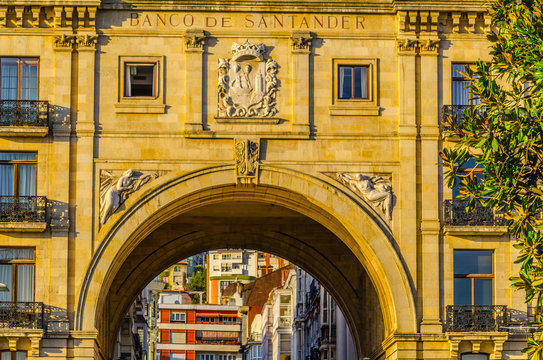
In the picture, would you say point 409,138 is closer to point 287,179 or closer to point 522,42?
point 287,179

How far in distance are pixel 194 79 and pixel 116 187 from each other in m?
4.96

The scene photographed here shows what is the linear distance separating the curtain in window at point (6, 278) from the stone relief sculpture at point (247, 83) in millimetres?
9565

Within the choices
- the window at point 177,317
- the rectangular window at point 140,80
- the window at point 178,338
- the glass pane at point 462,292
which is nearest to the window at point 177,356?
the window at point 178,338

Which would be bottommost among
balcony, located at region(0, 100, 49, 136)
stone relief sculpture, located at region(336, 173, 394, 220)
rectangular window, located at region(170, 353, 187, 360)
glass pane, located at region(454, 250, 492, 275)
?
rectangular window, located at region(170, 353, 187, 360)

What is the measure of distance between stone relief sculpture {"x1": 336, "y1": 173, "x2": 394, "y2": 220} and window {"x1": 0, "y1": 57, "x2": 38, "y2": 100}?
38.8 ft

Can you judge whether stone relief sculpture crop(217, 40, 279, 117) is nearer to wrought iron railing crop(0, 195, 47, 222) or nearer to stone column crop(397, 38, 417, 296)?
stone column crop(397, 38, 417, 296)

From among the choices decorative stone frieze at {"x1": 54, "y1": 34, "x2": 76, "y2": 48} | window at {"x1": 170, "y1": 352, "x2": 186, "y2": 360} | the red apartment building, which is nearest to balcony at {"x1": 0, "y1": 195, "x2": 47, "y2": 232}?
decorative stone frieze at {"x1": 54, "y1": 34, "x2": 76, "y2": 48}

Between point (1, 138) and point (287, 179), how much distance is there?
34.8 feet

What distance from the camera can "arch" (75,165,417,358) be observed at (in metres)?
55.2

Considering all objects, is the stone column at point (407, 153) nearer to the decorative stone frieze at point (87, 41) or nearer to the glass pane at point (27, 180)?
the decorative stone frieze at point (87, 41)

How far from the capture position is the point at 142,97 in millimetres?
56188

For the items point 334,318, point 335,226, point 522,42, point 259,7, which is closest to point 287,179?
point 335,226

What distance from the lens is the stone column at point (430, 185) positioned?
182ft

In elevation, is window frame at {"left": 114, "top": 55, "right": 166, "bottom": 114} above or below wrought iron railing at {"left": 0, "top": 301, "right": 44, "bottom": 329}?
above
